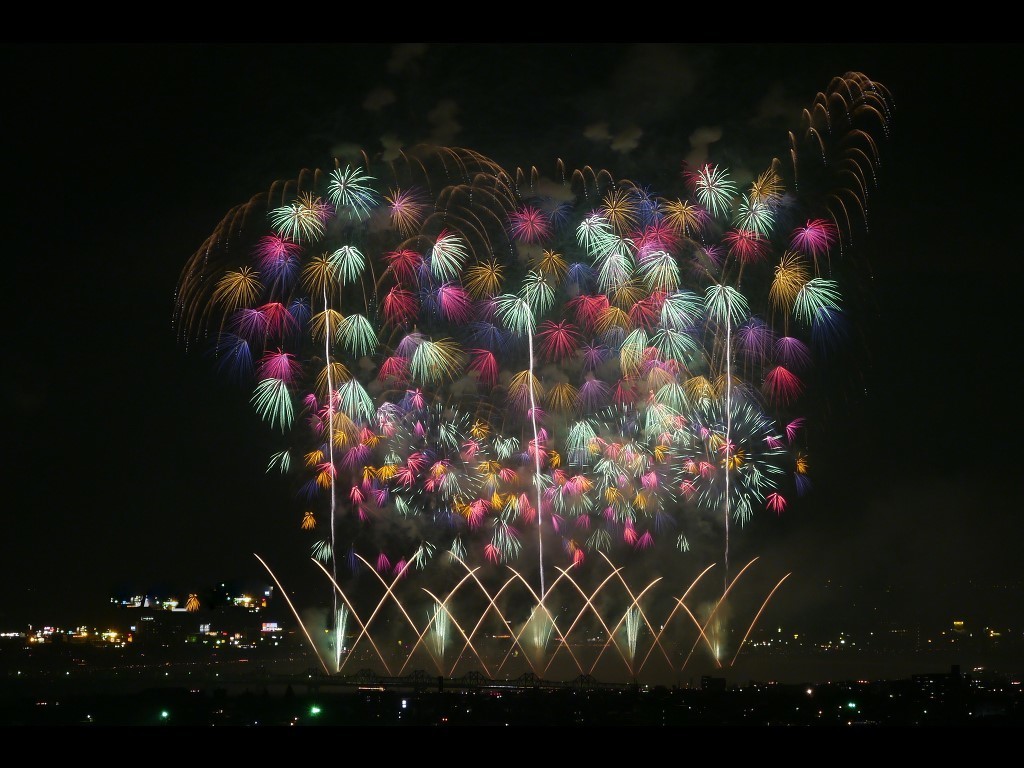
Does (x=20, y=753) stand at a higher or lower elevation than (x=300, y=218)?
lower

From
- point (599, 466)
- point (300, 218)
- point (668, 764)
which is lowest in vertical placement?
point (668, 764)

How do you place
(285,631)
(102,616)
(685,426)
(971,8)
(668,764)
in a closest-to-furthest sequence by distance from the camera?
(971,8), (668,764), (685,426), (102,616), (285,631)

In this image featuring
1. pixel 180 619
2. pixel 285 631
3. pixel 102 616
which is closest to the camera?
pixel 102 616

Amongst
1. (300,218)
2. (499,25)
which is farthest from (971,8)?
(300,218)

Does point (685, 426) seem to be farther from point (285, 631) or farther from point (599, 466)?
point (285, 631)

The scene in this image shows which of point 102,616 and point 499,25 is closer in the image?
point 499,25

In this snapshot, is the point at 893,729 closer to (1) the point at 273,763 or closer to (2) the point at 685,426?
(1) the point at 273,763

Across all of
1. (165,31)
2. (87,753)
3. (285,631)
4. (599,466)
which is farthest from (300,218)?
(285,631)

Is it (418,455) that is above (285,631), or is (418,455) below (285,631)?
above

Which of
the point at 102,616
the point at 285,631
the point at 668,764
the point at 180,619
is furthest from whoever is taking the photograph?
the point at 285,631
